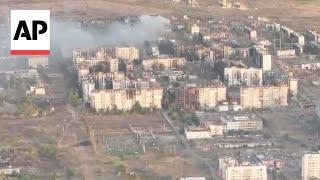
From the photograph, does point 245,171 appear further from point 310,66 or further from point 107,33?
point 107,33

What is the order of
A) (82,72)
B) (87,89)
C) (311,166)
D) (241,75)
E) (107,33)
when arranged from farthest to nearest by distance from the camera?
(107,33)
(82,72)
(241,75)
(87,89)
(311,166)

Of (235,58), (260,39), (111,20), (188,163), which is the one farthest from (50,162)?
(111,20)

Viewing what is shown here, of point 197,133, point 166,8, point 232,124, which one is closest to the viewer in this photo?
point 197,133

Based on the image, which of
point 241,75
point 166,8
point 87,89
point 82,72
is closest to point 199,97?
point 241,75

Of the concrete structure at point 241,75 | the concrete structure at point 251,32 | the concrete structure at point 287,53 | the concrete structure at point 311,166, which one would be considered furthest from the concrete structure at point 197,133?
the concrete structure at point 251,32

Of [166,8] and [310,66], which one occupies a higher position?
[166,8]

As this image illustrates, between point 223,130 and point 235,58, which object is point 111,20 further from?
point 223,130
